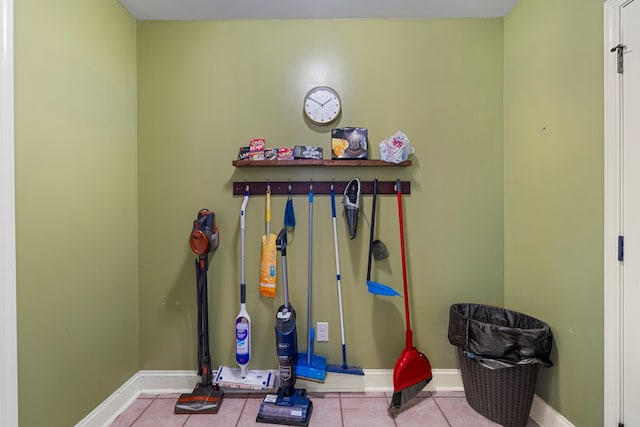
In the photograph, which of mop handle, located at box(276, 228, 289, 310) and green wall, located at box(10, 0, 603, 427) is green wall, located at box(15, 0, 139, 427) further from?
mop handle, located at box(276, 228, 289, 310)

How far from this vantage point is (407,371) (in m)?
1.86

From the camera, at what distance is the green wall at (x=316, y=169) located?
202cm

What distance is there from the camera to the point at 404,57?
79.9 inches

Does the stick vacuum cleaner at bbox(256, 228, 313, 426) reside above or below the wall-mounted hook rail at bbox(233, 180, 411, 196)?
below

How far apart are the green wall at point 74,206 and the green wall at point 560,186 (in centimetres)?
248

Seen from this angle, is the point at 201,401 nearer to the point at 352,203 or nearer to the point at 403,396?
the point at 403,396

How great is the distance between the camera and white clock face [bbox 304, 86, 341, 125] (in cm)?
200
